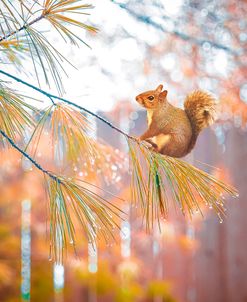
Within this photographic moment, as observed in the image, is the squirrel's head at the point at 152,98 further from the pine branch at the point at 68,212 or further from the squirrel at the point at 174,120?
the pine branch at the point at 68,212

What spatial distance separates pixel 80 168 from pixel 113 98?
495 mm

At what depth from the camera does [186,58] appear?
4.55 ft

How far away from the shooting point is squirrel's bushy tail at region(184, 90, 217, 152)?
24.0 inches

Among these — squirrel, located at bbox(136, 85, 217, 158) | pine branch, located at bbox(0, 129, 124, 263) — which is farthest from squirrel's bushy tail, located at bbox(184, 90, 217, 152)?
pine branch, located at bbox(0, 129, 124, 263)

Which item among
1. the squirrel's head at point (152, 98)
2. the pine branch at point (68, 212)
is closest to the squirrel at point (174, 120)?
the squirrel's head at point (152, 98)

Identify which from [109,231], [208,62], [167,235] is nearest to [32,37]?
[109,231]

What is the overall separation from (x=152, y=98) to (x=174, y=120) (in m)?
0.04

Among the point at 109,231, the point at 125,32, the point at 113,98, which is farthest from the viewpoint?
the point at 113,98

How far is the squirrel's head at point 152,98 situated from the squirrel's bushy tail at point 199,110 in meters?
0.04

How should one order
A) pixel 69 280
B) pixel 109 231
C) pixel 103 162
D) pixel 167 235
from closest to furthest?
pixel 109 231 < pixel 103 162 < pixel 167 235 < pixel 69 280

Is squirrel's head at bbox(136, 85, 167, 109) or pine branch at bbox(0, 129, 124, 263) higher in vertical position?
squirrel's head at bbox(136, 85, 167, 109)

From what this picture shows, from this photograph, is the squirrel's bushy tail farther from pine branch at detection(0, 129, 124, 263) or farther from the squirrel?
pine branch at detection(0, 129, 124, 263)

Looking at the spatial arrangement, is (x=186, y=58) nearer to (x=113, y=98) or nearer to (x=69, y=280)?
(x=113, y=98)

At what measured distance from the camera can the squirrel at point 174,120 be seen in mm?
588
